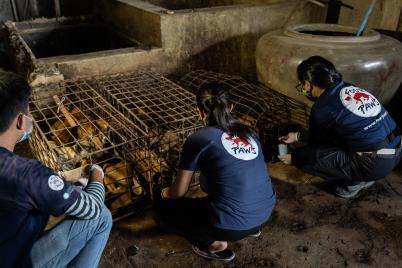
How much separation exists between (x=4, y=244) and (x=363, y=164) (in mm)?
2674

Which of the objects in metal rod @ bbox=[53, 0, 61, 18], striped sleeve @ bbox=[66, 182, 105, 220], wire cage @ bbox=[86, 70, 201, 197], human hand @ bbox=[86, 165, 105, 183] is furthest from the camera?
metal rod @ bbox=[53, 0, 61, 18]

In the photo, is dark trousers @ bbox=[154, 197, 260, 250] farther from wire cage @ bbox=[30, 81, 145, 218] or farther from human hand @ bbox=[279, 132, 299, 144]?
human hand @ bbox=[279, 132, 299, 144]

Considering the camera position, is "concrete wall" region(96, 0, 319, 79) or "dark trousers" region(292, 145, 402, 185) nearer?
"dark trousers" region(292, 145, 402, 185)

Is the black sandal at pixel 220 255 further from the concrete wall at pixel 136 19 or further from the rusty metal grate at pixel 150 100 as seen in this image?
the concrete wall at pixel 136 19

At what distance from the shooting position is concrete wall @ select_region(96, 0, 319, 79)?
4.45 meters

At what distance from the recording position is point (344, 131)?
2.80m

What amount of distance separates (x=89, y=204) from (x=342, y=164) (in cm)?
221

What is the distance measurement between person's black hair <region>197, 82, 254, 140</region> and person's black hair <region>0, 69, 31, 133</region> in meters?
0.98

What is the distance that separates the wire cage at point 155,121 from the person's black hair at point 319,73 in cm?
101

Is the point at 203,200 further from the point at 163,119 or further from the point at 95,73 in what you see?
the point at 95,73

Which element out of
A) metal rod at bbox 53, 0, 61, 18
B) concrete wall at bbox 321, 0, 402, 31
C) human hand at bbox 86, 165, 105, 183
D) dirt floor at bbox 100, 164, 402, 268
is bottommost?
dirt floor at bbox 100, 164, 402, 268

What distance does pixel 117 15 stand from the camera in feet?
18.1

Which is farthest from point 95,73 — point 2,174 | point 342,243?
point 342,243

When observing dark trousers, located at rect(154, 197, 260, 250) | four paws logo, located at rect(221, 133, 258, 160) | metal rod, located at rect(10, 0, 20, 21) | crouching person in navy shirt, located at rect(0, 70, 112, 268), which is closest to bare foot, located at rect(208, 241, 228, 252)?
dark trousers, located at rect(154, 197, 260, 250)
